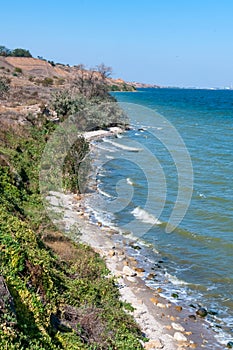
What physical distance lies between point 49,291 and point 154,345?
10.8 feet

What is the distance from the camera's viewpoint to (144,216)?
2178cm

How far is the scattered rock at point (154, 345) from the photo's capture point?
10.7 m

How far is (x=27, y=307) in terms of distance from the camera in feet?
26.8

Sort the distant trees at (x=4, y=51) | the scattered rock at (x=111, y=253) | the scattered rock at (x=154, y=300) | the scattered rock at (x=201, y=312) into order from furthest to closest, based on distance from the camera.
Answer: the distant trees at (x=4, y=51), the scattered rock at (x=111, y=253), the scattered rock at (x=154, y=300), the scattered rock at (x=201, y=312)

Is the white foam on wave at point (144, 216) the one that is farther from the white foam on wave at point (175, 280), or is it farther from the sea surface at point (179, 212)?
the white foam on wave at point (175, 280)

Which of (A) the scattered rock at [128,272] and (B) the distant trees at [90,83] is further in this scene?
(B) the distant trees at [90,83]

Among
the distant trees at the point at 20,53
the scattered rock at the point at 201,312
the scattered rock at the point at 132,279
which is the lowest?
the scattered rock at the point at 201,312

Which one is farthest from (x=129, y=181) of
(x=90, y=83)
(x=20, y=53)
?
(x=20, y=53)

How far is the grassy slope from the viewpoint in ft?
25.3

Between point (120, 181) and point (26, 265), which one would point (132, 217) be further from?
point (26, 265)

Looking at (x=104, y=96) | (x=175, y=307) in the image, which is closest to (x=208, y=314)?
(x=175, y=307)

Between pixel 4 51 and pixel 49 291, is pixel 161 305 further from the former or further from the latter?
pixel 4 51

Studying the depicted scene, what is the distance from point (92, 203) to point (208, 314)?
11513mm

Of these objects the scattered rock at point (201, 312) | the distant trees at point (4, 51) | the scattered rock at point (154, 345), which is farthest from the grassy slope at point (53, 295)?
the distant trees at point (4, 51)
